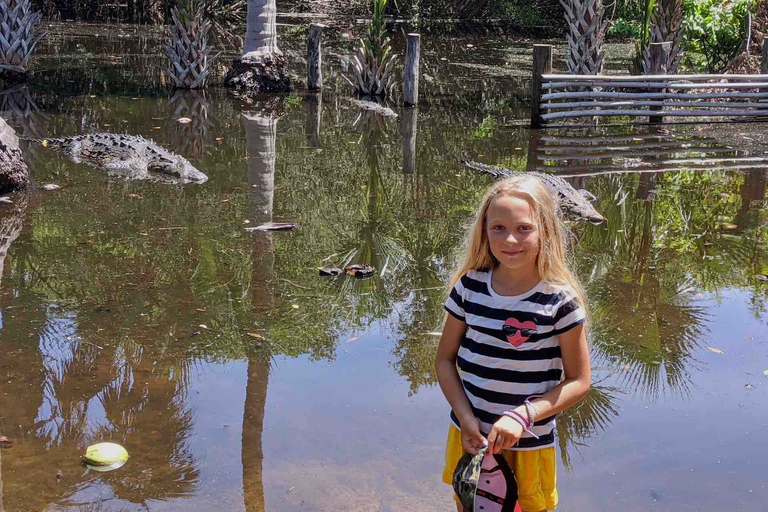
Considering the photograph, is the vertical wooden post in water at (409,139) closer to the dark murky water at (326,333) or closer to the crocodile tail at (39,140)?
the dark murky water at (326,333)

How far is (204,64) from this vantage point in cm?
1322

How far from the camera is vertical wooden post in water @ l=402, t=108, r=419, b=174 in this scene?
8950mm

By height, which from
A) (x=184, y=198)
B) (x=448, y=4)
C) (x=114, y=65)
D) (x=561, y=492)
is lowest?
(x=561, y=492)

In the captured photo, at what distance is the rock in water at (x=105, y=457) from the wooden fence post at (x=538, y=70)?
339 inches

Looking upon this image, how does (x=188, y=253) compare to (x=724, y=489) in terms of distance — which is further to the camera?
(x=188, y=253)

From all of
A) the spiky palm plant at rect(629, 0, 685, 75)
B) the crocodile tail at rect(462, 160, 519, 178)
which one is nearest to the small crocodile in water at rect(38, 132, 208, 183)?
the crocodile tail at rect(462, 160, 519, 178)

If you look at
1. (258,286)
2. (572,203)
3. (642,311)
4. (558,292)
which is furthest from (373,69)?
(558,292)

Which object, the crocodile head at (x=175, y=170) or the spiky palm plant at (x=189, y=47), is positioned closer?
the crocodile head at (x=175, y=170)

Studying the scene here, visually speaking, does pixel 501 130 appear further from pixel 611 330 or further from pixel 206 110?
pixel 611 330

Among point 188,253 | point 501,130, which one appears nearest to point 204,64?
point 501,130

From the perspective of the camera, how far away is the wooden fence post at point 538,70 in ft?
35.7

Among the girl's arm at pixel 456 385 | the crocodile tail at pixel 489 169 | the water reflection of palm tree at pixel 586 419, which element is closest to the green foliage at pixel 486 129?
the crocodile tail at pixel 489 169

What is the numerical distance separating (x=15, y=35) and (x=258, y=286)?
33.1ft

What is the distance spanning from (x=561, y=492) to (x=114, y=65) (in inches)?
552
